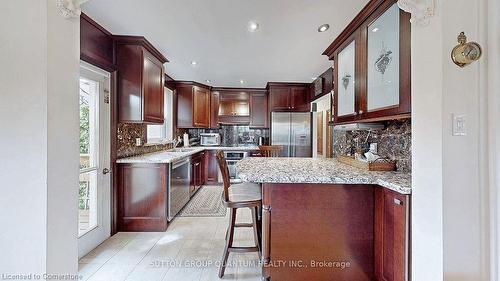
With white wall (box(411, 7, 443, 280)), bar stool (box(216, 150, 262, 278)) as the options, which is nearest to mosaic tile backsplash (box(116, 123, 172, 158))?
bar stool (box(216, 150, 262, 278))

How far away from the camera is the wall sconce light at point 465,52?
1.13 meters

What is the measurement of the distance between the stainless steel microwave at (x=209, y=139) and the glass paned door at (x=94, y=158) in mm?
3095

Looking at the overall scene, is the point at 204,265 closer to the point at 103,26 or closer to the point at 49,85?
the point at 49,85

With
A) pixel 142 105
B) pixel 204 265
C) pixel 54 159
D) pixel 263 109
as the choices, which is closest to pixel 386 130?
pixel 204 265

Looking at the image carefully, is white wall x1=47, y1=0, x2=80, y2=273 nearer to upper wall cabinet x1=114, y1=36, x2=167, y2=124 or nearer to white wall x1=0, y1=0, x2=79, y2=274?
white wall x1=0, y1=0, x2=79, y2=274

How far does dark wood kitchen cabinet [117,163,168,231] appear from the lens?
3045mm

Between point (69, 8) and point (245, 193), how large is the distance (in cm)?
172

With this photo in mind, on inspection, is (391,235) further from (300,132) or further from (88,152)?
(300,132)

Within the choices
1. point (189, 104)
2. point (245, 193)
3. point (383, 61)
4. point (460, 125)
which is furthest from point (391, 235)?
point (189, 104)

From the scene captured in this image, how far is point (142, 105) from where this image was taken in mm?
3029

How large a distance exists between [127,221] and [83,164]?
91cm

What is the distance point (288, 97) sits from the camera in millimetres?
5332

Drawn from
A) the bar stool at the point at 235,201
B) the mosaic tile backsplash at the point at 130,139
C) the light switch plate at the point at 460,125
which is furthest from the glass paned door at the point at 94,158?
the light switch plate at the point at 460,125

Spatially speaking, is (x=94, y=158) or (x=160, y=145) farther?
(x=160, y=145)
